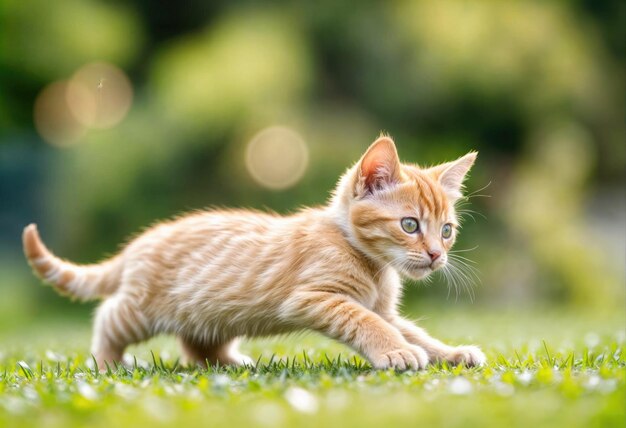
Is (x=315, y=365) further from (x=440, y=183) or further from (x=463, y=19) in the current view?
(x=463, y=19)

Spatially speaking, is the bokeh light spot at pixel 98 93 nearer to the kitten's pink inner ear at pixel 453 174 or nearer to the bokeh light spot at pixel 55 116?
the bokeh light spot at pixel 55 116

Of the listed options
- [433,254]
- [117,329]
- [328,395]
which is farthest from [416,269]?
[117,329]

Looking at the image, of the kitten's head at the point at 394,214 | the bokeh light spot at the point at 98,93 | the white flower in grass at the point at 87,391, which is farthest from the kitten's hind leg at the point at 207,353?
the bokeh light spot at the point at 98,93

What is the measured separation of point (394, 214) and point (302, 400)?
3.93 feet

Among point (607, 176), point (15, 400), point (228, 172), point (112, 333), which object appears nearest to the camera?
point (15, 400)

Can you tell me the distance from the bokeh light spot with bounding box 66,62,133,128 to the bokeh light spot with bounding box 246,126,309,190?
6.02ft

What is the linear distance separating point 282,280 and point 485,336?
2.21 meters

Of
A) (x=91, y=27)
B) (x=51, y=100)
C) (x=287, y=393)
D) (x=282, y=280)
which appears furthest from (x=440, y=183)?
(x=51, y=100)

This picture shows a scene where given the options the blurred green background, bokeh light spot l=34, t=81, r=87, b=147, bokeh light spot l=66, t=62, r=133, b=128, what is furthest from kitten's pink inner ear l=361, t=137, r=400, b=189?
bokeh light spot l=34, t=81, r=87, b=147

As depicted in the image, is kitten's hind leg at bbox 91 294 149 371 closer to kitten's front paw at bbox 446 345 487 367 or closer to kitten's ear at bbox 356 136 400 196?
kitten's ear at bbox 356 136 400 196

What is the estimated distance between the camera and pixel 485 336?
16.5ft

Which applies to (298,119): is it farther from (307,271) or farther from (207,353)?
(307,271)

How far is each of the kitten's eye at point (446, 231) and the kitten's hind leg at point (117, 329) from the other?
1372 millimetres

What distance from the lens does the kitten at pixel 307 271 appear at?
10.2ft
